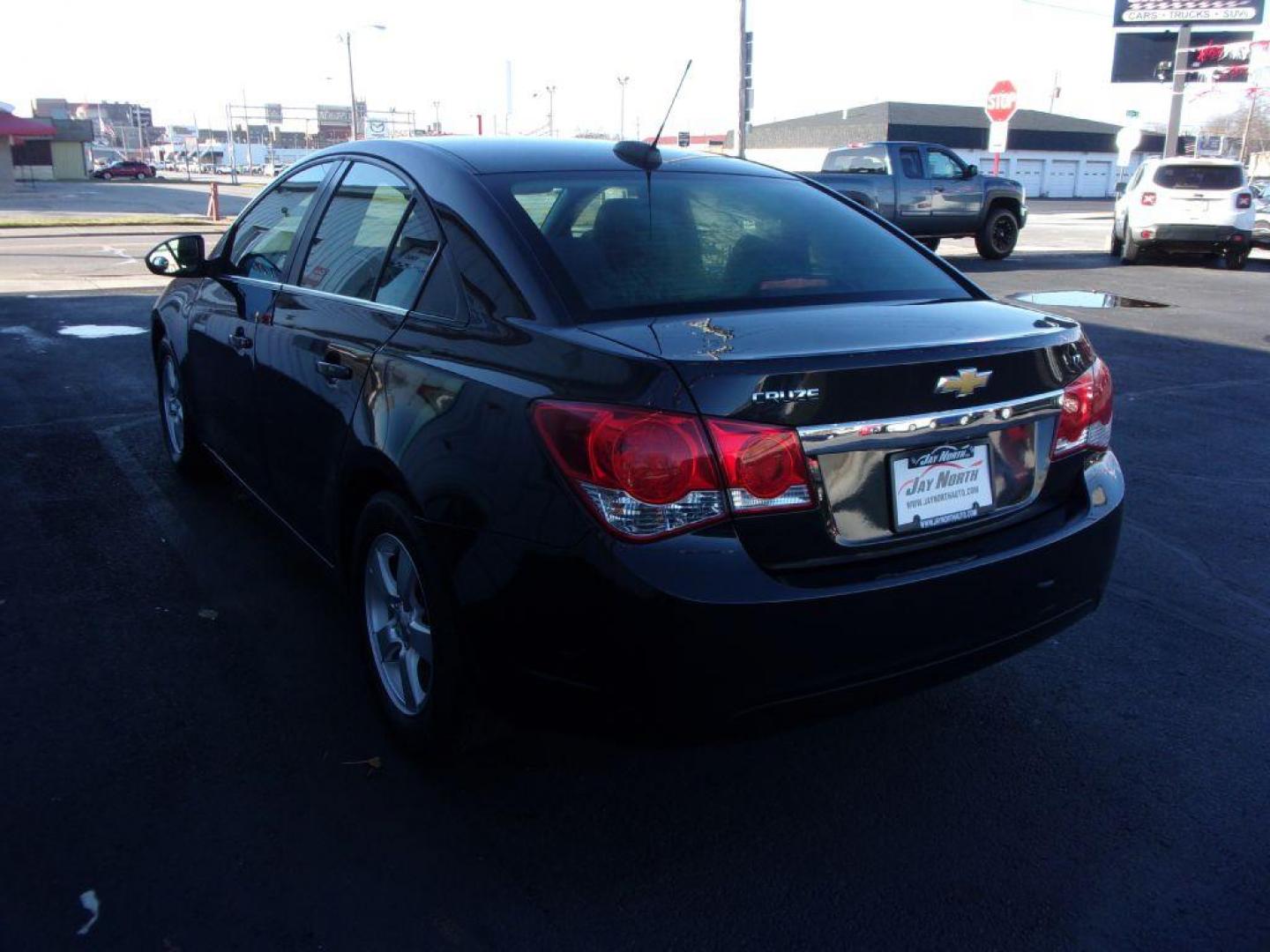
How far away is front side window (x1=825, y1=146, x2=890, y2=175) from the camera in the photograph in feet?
59.6

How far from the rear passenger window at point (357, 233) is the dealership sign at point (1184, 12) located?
36.8 meters

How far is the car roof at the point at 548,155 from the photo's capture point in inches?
129

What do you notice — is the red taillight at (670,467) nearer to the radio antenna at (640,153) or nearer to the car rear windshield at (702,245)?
the car rear windshield at (702,245)

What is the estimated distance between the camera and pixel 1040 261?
18.9 meters

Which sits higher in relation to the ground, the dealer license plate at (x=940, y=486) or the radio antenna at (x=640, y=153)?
the radio antenna at (x=640, y=153)

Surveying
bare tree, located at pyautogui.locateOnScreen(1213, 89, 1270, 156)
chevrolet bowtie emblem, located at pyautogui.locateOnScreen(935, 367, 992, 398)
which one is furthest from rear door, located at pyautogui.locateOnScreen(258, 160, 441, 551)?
bare tree, located at pyautogui.locateOnScreen(1213, 89, 1270, 156)

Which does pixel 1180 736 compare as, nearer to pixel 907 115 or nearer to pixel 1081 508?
pixel 1081 508

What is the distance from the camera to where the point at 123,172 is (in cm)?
6819

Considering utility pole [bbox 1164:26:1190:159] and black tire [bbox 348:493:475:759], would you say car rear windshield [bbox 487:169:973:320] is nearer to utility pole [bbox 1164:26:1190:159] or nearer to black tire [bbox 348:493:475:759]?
black tire [bbox 348:493:475:759]

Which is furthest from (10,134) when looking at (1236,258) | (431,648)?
(431,648)

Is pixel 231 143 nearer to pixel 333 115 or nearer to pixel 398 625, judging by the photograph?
pixel 333 115

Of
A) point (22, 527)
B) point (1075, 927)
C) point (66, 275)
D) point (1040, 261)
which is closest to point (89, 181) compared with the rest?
point (66, 275)

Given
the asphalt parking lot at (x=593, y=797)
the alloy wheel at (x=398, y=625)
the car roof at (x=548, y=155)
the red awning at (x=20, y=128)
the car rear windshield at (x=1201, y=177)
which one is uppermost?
the red awning at (x=20, y=128)

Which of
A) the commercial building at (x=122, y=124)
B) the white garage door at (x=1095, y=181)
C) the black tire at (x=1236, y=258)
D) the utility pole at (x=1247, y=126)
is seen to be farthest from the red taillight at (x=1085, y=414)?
A: the commercial building at (x=122, y=124)
